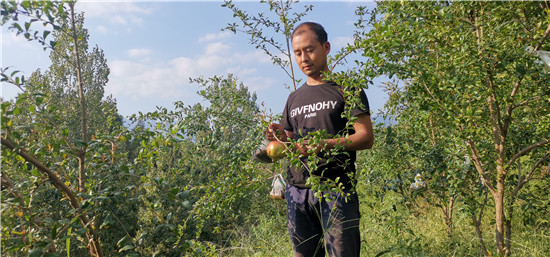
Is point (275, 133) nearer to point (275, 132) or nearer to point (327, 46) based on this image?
point (275, 132)

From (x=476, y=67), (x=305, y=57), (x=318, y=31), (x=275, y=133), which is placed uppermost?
(x=318, y=31)

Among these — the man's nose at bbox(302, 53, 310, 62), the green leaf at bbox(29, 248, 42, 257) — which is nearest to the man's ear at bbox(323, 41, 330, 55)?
the man's nose at bbox(302, 53, 310, 62)

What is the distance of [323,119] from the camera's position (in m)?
2.37

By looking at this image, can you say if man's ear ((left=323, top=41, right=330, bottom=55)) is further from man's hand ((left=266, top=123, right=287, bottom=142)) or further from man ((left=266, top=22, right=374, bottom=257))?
man's hand ((left=266, top=123, right=287, bottom=142))

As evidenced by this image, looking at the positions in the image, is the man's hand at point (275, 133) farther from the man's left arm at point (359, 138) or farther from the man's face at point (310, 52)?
the man's face at point (310, 52)

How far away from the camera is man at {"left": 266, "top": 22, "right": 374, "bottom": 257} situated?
7.22ft

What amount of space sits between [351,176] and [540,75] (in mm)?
1449

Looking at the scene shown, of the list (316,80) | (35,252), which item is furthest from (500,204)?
(35,252)

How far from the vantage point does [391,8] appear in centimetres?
277

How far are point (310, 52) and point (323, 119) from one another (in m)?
0.42

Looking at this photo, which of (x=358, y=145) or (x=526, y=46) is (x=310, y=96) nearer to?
(x=358, y=145)

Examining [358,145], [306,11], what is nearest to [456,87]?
[358,145]

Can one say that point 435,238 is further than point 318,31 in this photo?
Yes

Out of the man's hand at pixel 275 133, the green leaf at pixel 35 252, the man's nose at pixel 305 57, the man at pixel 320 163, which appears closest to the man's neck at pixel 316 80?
the man at pixel 320 163
